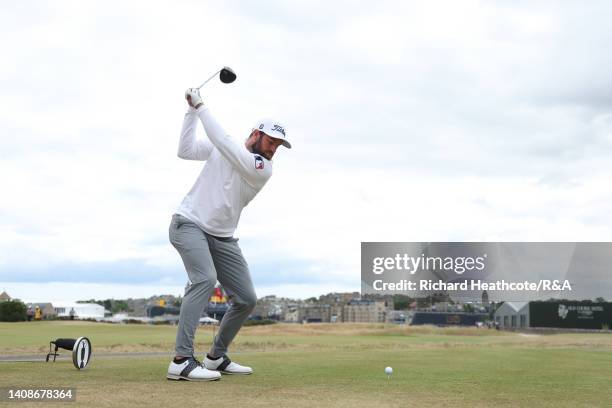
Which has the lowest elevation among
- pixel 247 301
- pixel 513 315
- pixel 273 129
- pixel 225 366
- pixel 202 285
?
pixel 225 366

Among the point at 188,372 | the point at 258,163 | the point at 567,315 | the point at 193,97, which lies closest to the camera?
the point at 188,372

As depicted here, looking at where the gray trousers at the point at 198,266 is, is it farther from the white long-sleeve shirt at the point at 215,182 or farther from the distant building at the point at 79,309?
the distant building at the point at 79,309

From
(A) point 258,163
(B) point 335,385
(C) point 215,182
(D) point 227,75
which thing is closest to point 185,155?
(C) point 215,182

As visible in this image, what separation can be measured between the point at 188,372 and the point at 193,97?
9.34ft

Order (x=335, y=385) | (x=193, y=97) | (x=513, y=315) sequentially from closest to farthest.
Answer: (x=335, y=385)
(x=193, y=97)
(x=513, y=315)

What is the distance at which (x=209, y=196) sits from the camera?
805 centimetres

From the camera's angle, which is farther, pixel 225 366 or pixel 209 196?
pixel 225 366

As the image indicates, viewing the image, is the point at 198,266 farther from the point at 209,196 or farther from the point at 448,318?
the point at 448,318

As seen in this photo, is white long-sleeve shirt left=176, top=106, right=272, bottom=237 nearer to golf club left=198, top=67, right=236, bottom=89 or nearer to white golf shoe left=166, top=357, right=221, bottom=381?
golf club left=198, top=67, right=236, bottom=89

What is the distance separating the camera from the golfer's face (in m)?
8.05

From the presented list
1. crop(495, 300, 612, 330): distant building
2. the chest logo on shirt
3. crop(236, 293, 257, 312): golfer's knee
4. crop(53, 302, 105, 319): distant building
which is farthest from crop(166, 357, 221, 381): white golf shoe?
crop(53, 302, 105, 319): distant building

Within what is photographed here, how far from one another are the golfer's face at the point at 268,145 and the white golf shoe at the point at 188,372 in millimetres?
2358

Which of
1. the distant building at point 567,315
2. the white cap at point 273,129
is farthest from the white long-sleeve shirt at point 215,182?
the distant building at point 567,315

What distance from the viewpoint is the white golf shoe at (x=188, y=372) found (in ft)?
24.7
